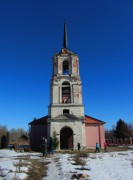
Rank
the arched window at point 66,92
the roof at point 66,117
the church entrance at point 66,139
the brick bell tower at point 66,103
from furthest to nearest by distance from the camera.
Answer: the arched window at point 66,92 → the church entrance at point 66,139 → the roof at point 66,117 → the brick bell tower at point 66,103

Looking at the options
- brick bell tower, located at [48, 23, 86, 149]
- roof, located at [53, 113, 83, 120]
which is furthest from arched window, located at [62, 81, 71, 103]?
roof, located at [53, 113, 83, 120]

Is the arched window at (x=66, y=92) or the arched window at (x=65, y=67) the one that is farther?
the arched window at (x=65, y=67)

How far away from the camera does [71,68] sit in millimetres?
32281

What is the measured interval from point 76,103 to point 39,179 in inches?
853

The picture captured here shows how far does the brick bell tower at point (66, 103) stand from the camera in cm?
2892

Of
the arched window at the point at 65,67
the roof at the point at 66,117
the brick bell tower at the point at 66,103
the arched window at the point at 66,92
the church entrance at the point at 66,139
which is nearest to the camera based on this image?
the brick bell tower at the point at 66,103

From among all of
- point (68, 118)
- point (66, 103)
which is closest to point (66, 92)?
point (66, 103)

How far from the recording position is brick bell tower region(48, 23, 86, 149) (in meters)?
28.9

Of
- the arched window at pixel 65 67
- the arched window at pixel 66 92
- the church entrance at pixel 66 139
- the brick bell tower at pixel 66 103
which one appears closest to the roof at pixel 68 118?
the brick bell tower at pixel 66 103

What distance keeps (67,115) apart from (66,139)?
160 inches

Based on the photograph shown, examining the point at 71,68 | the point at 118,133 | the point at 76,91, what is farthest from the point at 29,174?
the point at 118,133

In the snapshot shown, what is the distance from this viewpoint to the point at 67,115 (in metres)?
29.4

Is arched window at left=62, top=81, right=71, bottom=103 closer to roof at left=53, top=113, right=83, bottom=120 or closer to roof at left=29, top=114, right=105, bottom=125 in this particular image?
roof at left=53, top=113, right=83, bottom=120

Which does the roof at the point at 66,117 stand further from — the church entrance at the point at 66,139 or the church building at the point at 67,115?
the church entrance at the point at 66,139
